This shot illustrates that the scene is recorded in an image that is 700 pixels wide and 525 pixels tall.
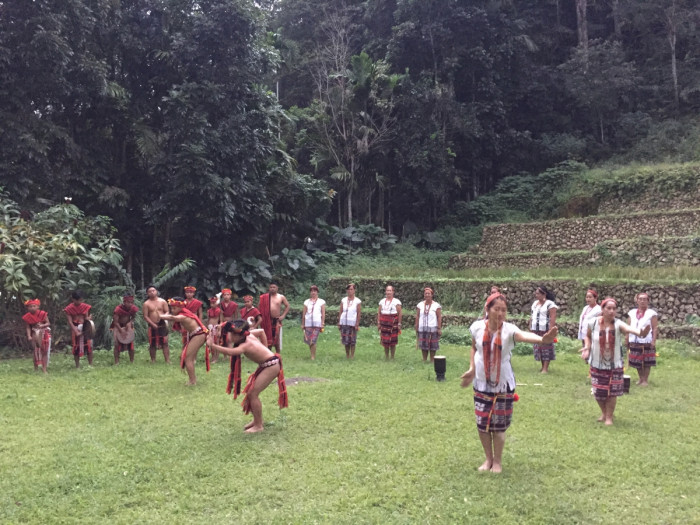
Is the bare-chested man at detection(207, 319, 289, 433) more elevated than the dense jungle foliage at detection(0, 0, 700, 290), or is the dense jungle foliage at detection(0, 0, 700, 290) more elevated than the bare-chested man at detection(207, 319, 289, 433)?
the dense jungle foliage at detection(0, 0, 700, 290)

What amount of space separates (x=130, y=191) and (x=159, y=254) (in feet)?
7.30

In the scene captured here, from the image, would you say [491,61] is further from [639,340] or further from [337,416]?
[337,416]

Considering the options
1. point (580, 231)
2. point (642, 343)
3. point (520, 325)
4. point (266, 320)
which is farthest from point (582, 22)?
point (266, 320)

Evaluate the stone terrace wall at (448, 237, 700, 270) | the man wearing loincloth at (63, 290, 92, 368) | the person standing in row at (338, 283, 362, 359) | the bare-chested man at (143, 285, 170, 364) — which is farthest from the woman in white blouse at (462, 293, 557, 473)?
the stone terrace wall at (448, 237, 700, 270)

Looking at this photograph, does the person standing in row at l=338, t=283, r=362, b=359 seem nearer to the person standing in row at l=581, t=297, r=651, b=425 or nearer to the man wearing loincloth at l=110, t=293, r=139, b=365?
the man wearing loincloth at l=110, t=293, r=139, b=365

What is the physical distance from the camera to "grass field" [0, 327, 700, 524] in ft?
14.8

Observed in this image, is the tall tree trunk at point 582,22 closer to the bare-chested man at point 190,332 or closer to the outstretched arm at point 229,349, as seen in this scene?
the bare-chested man at point 190,332

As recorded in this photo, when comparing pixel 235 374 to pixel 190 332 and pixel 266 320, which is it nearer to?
pixel 190 332

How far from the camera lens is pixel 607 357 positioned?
21.4ft

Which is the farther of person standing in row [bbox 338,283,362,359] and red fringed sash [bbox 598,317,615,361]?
person standing in row [bbox 338,283,362,359]

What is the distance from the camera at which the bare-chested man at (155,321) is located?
10734 millimetres

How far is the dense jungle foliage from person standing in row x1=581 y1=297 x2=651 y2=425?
12079mm

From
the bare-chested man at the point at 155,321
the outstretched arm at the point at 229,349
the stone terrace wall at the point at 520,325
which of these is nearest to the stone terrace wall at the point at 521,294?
the stone terrace wall at the point at 520,325

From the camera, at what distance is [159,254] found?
62.4 ft
